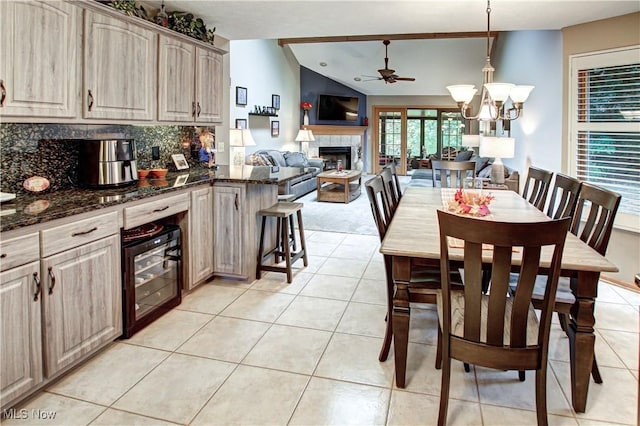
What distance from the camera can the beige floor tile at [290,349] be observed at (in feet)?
7.91

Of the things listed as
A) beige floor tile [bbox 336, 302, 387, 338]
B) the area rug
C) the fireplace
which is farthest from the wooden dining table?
the fireplace

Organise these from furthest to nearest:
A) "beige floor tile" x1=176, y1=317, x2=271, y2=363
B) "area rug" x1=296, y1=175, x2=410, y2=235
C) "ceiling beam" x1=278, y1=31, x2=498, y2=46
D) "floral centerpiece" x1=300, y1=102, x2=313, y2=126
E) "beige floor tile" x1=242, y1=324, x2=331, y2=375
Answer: "floral centerpiece" x1=300, y1=102, x2=313, y2=126
"ceiling beam" x1=278, y1=31, x2=498, y2=46
"area rug" x1=296, y1=175, x2=410, y2=235
"beige floor tile" x1=176, y1=317, x2=271, y2=363
"beige floor tile" x1=242, y1=324, x2=331, y2=375

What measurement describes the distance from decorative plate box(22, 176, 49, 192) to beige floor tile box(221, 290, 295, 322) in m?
1.41

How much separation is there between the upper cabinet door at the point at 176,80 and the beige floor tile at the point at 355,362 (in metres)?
2.16

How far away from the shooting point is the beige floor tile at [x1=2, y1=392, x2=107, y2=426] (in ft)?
6.25

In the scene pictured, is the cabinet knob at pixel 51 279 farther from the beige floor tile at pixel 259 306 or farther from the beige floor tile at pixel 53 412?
the beige floor tile at pixel 259 306

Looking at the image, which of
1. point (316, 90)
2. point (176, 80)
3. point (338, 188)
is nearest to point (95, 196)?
point (176, 80)

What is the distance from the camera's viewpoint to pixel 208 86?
3.89 meters

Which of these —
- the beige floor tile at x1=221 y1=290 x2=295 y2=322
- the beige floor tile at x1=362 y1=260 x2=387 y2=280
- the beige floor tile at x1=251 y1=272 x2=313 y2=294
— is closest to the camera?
the beige floor tile at x1=221 y1=290 x2=295 y2=322

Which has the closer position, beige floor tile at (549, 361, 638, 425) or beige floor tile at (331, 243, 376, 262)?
beige floor tile at (549, 361, 638, 425)

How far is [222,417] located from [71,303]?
98 centimetres

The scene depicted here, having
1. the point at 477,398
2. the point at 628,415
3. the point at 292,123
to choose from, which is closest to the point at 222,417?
the point at 477,398

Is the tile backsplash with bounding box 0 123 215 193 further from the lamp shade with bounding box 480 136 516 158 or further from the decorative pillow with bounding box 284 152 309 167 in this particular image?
the decorative pillow with bounding box 284 152 309 167

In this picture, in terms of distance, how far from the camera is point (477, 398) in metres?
2.11
